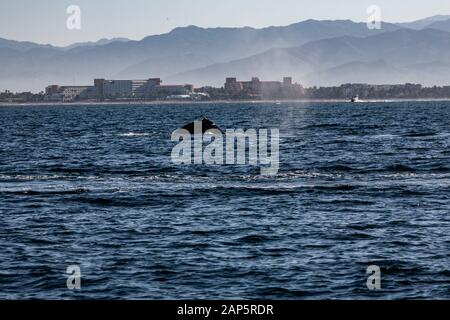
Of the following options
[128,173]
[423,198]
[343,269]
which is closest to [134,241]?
[343,269]

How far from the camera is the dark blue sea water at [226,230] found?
20125mm

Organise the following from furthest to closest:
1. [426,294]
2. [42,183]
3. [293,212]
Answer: [42,183] < [293,212] < [426,294]

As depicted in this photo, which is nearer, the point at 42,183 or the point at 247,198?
the point at 247,198

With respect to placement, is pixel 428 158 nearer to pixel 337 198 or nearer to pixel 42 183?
pixel 337 198

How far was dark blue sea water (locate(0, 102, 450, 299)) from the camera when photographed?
20.1 meters

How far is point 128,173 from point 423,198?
68.9 ft

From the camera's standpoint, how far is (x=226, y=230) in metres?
28.3

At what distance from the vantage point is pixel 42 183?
4506cm

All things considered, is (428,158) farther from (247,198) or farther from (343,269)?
(343,269)

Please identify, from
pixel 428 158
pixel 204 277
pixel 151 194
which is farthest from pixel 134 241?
pixel 428 158
